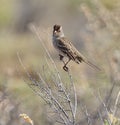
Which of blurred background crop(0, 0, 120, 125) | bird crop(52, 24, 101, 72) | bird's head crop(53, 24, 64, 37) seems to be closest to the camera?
bird crop(52, 24, 101, 72)

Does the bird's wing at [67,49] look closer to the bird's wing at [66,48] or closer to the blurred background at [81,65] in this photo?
the bird's wing at [66,48]

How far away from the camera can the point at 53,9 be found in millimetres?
25969

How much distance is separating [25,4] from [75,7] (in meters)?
1.90

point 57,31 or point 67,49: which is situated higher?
point 57,31

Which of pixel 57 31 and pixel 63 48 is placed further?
pixel 57 31

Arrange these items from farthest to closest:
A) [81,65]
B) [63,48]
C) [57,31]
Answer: [81,65], [57,31], [63,48]

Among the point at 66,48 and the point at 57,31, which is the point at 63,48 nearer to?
the point at 66,48

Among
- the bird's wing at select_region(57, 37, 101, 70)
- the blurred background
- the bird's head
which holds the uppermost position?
the blurred background

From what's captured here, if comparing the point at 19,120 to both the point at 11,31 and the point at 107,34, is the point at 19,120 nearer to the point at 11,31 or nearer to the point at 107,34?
the point at 107,34

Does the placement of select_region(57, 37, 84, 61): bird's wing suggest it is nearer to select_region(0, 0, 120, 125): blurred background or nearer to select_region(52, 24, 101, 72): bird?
select_region(52, 24, 101, 72): bird

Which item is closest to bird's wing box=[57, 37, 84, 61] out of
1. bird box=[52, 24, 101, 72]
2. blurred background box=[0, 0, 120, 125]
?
bird box=[52, 24, 101, 72]

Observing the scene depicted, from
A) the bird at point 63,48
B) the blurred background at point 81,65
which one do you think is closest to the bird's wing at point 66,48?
the bird at point 63,48

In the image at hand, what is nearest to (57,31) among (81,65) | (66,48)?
(66,48)

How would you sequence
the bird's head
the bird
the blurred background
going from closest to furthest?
the bird, the bird's head, the blurred background
